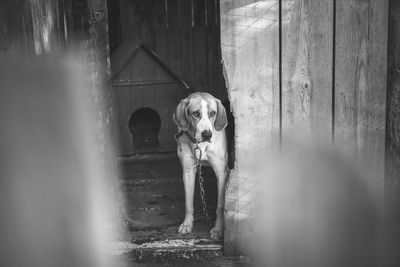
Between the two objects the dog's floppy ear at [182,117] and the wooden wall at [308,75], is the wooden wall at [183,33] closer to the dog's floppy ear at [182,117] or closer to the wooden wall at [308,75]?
the dog's floppy ear at [182,117]

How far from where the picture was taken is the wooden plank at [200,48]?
7.66m

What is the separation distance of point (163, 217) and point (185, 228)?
490mm

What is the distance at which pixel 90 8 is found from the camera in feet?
15.2

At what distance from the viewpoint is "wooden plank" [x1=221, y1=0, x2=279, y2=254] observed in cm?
413

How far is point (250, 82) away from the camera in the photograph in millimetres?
4223

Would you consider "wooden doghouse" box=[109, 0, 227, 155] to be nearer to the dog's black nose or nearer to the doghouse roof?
the doghouse roof

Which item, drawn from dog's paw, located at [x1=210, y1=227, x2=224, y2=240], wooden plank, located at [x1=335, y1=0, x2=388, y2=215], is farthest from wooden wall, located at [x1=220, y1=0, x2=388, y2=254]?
dog's paw, located at [x1=210, y1=227, x2=224, y2=240]

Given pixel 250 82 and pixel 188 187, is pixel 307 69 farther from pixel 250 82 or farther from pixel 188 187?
pixel 188 187

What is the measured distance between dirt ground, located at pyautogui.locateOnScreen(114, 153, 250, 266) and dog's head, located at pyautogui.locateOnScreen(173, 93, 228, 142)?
88cm

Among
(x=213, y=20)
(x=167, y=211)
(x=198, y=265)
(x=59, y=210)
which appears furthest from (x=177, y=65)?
(x=59, y=210)

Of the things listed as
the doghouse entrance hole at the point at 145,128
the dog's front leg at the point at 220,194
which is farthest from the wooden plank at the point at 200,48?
the dog's front leg at the point at 220,194

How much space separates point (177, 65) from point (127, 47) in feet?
2.55

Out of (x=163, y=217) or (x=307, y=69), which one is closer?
(x=307, y=69)

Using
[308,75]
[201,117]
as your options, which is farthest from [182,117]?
[308,75]
